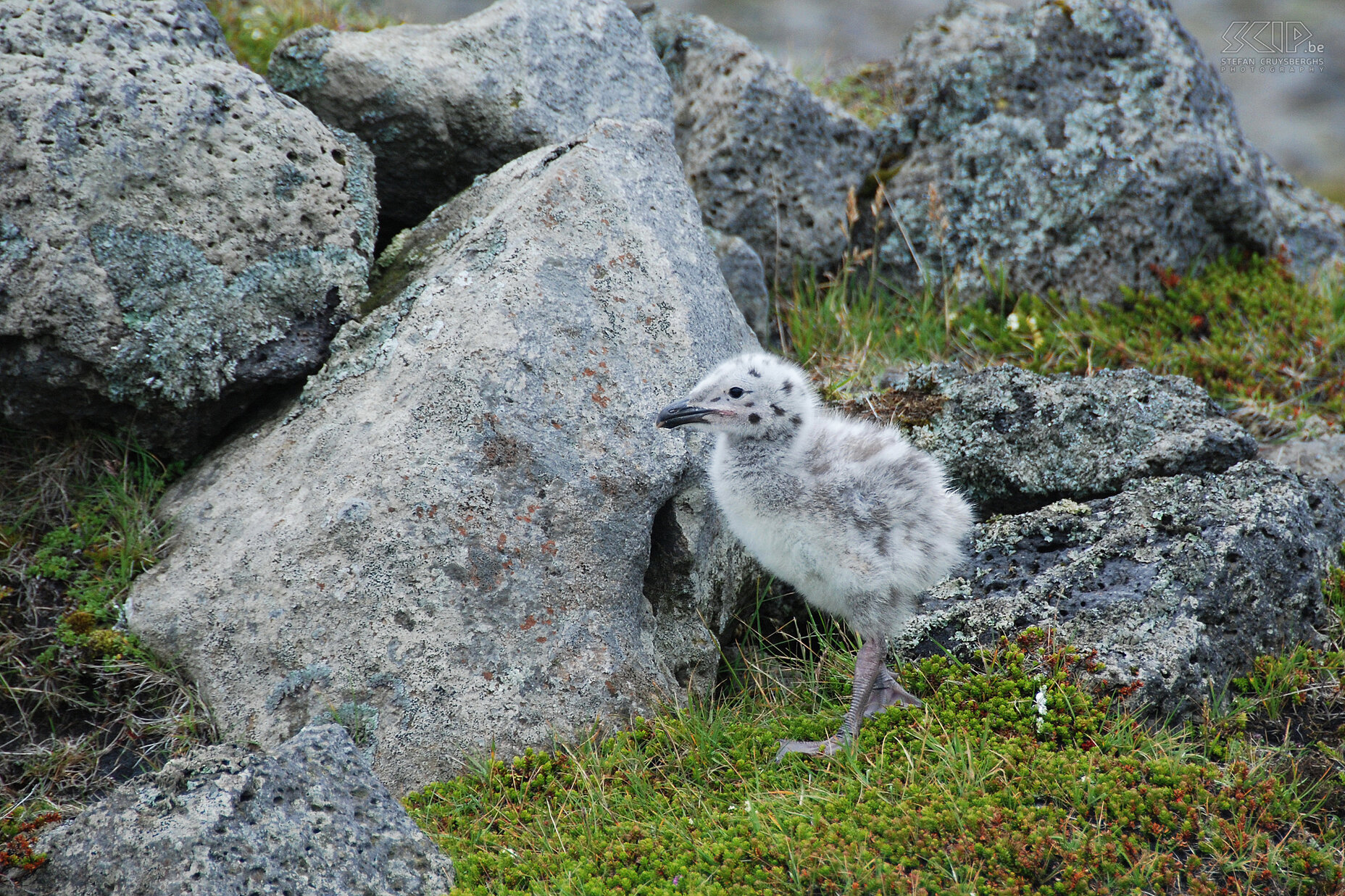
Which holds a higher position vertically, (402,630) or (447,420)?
(447,420)

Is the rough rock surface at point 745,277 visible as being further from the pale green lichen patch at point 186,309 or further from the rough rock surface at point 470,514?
the pale green lichen patch at point 186,309

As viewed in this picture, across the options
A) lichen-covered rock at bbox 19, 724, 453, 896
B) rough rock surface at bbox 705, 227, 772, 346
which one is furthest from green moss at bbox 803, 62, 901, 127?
lichen-covered rock at bbox 19, 724, 453, 896

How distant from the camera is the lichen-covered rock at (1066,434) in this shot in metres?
5.19

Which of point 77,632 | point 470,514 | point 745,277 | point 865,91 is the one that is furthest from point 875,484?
point 865,91

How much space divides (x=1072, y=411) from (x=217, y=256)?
4.69 metres

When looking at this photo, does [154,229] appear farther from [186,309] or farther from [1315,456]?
[1315,456]

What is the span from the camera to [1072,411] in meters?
5.37

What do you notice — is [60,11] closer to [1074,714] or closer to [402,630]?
[402,630]

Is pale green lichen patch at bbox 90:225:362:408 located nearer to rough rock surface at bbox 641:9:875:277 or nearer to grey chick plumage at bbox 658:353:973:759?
grey chick plumage at bbox 658:353:973:759

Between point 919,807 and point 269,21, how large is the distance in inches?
304

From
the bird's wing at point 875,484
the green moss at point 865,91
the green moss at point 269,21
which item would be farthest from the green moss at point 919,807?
the green moss at point 865,91

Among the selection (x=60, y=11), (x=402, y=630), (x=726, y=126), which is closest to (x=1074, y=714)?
(x=402, y=630)

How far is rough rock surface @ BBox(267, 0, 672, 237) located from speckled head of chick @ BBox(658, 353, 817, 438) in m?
2.32

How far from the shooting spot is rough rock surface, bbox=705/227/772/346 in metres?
6.78
